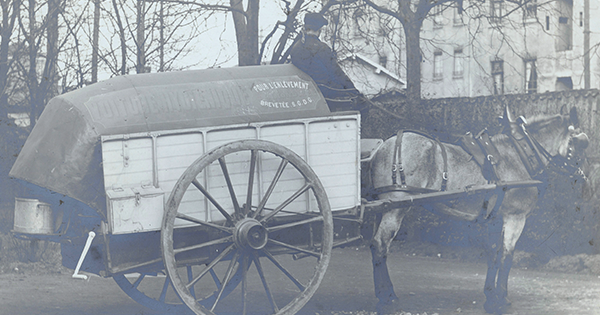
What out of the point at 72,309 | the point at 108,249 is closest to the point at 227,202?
the point at 108,249

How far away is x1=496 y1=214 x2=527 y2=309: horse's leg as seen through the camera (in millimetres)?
5500

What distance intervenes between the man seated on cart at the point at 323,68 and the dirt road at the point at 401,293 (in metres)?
1.93

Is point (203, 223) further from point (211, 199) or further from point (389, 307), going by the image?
point (389, 307)

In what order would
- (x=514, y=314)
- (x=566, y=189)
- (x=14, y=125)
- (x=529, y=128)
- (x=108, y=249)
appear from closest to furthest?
(x=108, y=249) < (x=514, y=314) < (x=529, y=128) < (x=566, y=189) < (x=14, y=125)

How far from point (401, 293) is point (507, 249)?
45.6 inches

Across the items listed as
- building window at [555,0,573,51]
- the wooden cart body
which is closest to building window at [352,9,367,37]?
building window at [555,0,573,51]

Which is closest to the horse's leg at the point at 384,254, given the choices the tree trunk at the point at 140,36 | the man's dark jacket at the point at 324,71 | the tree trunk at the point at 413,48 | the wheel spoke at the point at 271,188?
the man's dark jacket at the point at 324,71

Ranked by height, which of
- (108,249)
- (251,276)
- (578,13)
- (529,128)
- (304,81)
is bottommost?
(251,276)

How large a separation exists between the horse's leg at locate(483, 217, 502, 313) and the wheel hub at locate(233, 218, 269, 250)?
242 centimetres

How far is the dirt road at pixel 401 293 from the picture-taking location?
5418 mm

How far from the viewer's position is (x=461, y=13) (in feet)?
25.2

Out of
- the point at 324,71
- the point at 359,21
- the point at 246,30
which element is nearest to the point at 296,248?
the point at 324,71

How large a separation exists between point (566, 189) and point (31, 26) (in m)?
6.90

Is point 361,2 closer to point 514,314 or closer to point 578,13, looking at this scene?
point 578,13
